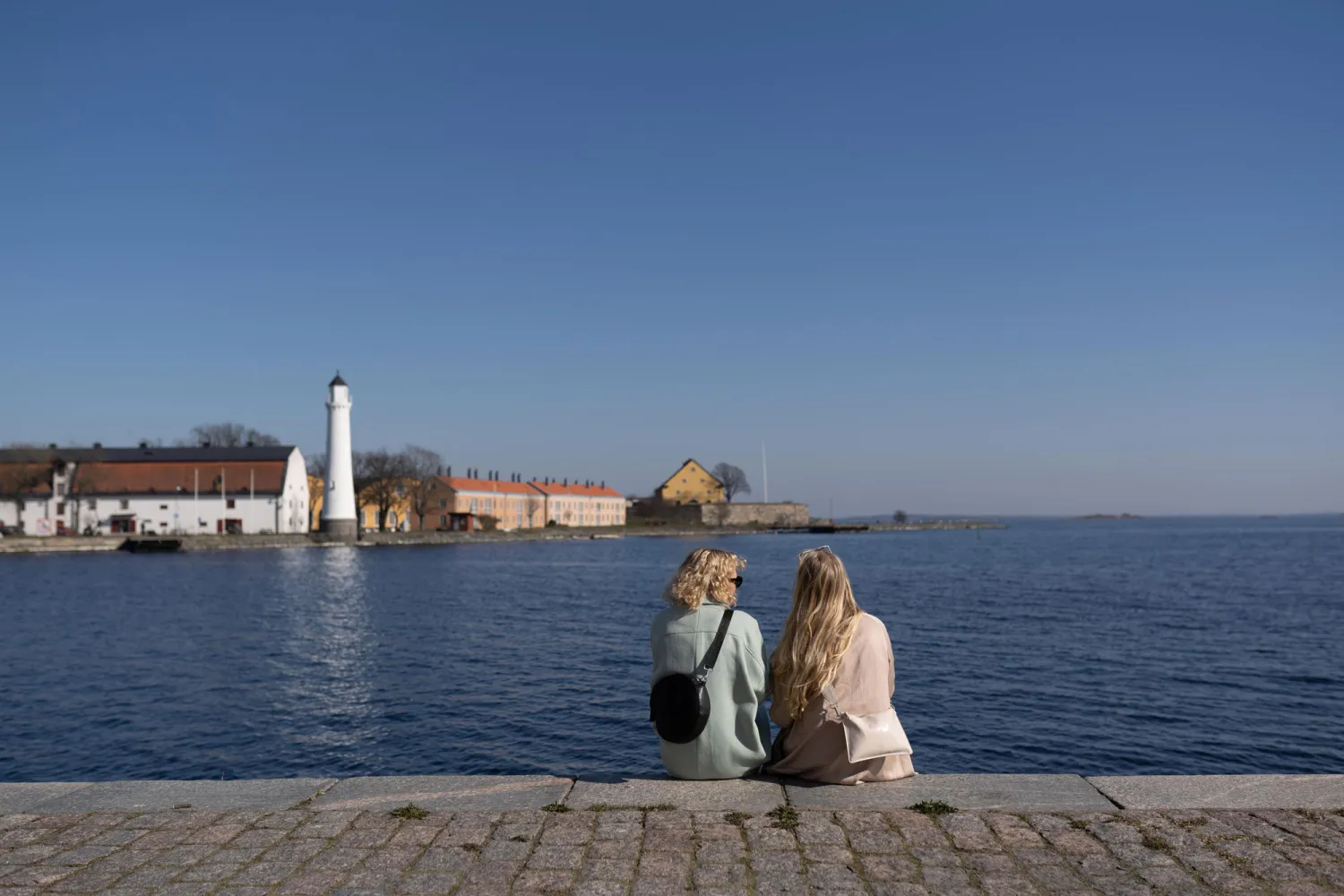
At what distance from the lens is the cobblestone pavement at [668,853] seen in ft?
A: 16.1

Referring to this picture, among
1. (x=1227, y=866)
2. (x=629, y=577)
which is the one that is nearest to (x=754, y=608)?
(x=629, y=577)

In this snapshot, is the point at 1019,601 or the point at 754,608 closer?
the point at 754,608

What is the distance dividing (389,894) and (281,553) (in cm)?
8502

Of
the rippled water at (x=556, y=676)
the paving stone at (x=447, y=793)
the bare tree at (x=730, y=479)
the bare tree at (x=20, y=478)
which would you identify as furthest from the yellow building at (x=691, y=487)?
the paving stone at (x=447, y=793)

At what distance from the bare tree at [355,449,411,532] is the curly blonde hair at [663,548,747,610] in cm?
10735

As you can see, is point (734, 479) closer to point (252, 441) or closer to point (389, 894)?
point (252, 441)

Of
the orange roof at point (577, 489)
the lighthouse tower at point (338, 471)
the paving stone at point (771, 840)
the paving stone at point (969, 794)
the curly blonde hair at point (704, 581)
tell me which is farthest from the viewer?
the orange roof at point (577, 489)

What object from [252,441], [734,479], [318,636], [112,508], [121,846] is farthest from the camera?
[734,479]

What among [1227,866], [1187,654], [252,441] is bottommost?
[1187,654]

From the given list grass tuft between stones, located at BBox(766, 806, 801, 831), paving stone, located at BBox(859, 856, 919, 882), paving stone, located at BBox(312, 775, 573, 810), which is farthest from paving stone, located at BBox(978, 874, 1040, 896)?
paving stone, located at BBox(312, 775, 573, 810)

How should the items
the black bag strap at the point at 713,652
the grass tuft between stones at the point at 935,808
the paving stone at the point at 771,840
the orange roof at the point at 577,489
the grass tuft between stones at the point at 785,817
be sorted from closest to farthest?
the paving stone at the point at 771,840 < the grass tuft between stones at the point at 785,817 < the grass tuft between stones at the point at 935,808 < the black bag strap at the point at 713,652 < the orange roof at the point at 577,489

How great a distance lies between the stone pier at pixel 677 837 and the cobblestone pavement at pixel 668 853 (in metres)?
0.01

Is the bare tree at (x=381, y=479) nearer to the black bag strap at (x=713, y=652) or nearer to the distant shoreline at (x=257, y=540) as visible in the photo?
the distant shoreline at (x=257, y=540)

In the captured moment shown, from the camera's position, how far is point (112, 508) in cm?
9750
